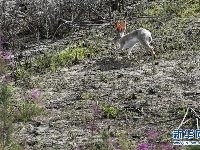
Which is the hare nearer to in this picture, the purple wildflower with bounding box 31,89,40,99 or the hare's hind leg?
the hare's hind leg

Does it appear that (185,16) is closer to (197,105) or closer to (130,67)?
(130,67)

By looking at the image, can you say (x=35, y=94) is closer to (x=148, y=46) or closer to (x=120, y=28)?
(x=148, y=46)

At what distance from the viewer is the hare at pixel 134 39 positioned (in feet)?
32.9

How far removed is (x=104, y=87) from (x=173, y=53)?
215cm

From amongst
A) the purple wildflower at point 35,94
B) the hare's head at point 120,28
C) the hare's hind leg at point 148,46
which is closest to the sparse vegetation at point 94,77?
the purple wildflower at point 35,94

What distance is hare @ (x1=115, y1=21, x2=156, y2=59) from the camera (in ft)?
32.9

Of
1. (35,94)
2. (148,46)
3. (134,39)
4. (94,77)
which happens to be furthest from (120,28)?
(35,94)

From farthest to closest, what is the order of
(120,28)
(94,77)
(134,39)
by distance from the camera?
(120,28), (134,39), (94,77)

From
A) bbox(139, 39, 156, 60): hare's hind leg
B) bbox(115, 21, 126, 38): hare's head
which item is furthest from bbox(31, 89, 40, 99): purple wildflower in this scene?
bbox(115, 21, 126, 38): hare's head

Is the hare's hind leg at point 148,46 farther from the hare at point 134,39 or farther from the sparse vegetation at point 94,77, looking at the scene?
the sparse vegetation at point 94,77

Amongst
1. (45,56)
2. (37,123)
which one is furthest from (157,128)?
(45,56)

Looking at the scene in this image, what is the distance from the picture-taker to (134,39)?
10.3 m

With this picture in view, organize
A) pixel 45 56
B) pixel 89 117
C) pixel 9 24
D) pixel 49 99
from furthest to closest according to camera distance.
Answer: pixel 9 24
pixel 45 56
pixel 49 99
pixel 89 117

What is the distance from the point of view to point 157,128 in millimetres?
6883
